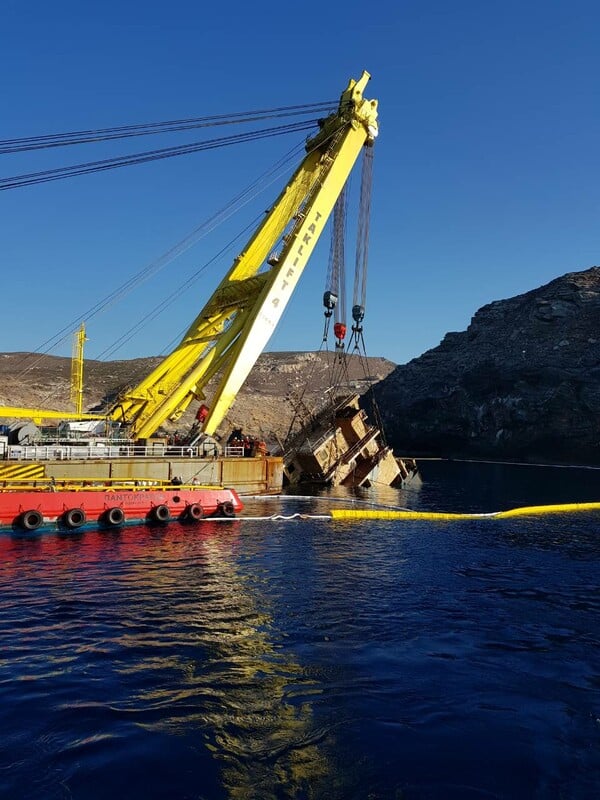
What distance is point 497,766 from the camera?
8.49 metres

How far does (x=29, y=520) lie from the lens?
23875 mm

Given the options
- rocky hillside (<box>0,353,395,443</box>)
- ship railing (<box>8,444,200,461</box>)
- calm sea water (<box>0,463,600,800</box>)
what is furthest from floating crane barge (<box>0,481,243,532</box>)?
rocky hillside (<box>0,353,395,443</box>)

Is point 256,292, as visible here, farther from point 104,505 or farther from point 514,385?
point 514,385

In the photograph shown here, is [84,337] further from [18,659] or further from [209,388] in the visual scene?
[209,388]

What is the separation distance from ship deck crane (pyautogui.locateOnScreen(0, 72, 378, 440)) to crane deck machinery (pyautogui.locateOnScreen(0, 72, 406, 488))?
7 cm

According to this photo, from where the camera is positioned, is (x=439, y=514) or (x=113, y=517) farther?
(x=439, y=514)

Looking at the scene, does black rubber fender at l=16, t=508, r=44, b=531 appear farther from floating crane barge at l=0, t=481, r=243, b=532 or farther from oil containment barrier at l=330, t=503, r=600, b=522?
oil containment barrier at l=330, t=503, r=600, b=522

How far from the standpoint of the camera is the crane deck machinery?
37312mm

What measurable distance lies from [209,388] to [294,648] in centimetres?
13388

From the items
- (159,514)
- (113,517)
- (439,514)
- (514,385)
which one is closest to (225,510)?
(159,514)

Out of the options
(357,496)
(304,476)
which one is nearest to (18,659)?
(357,496)

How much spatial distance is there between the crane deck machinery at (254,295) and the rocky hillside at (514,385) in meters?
68.2

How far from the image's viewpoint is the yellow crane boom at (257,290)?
37281 millimetres

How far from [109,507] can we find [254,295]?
1967cm
